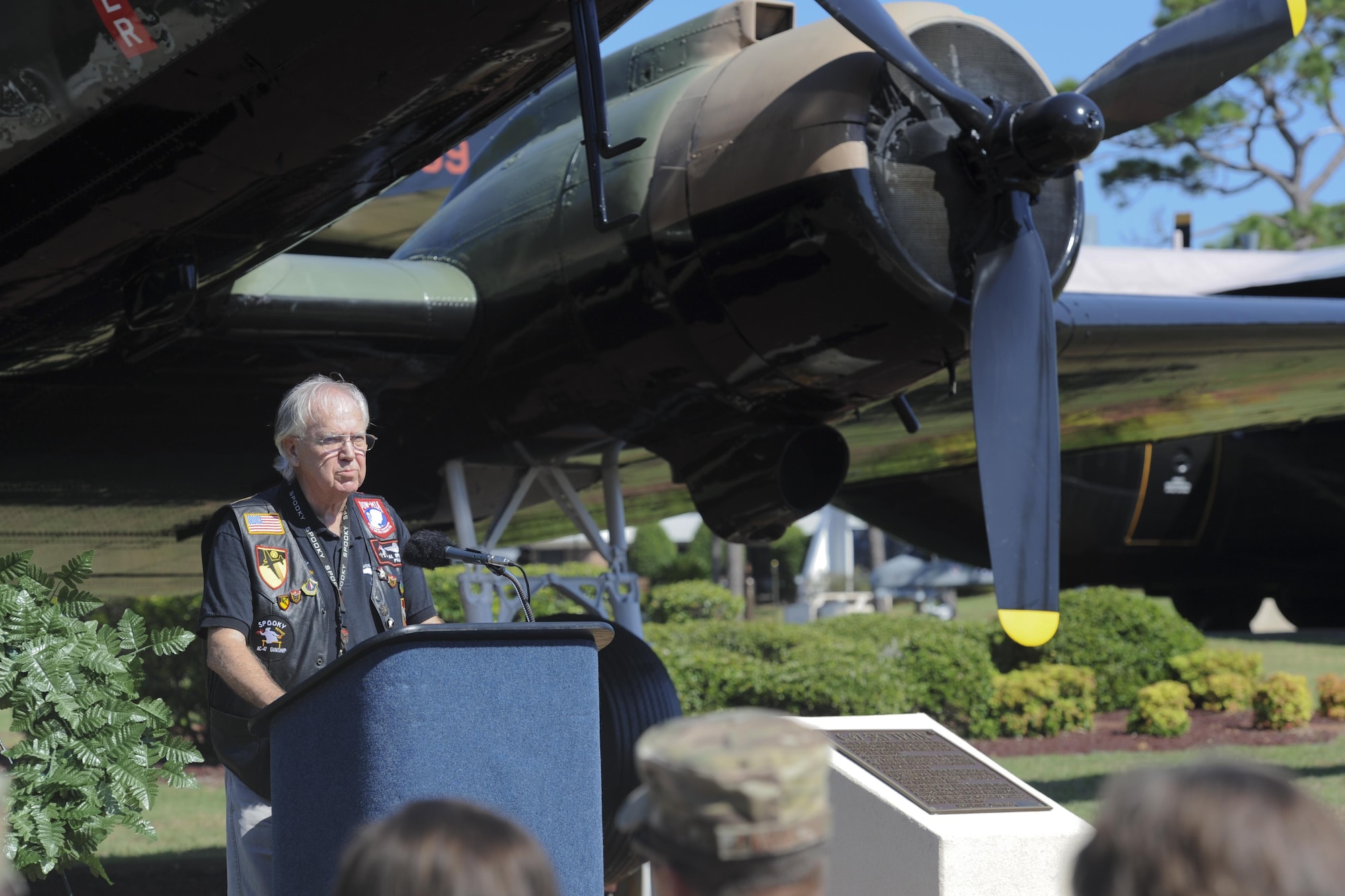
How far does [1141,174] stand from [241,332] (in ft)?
106

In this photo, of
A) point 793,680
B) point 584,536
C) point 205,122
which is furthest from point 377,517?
point 793,680

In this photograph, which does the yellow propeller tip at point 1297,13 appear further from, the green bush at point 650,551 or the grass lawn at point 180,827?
the green bush at point 650,551

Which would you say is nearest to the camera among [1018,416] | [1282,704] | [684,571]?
[1018,416]

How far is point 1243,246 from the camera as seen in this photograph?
2925 centimetres

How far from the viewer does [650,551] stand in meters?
44.8

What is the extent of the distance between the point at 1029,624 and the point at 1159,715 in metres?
8.96

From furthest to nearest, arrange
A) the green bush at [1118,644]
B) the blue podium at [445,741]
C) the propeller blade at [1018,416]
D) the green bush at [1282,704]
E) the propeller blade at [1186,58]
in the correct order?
the green bush at [1118,644] → the green bush at [1282,704] → the propeller blade at [1186,58] → the propeller blade at [1018,416] → the blue podium at [445,741]

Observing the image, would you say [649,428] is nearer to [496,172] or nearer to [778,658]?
[496,172]

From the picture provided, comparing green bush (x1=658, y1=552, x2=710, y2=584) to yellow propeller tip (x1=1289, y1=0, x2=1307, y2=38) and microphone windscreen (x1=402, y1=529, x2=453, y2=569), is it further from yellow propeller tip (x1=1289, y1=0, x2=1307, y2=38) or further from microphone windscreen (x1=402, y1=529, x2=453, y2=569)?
microphone windscreen (x1=402, y1=529, x2=453, y2=569)

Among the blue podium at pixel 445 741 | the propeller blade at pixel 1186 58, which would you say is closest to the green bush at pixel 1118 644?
the propeller blade at pixel 1186 58

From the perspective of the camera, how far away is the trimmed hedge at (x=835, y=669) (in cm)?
1266

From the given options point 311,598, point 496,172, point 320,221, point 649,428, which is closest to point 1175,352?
point 649,428

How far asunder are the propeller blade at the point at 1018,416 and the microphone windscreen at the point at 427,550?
2.91 metres

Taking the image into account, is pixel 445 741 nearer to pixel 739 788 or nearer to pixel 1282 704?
pixel 739 788
